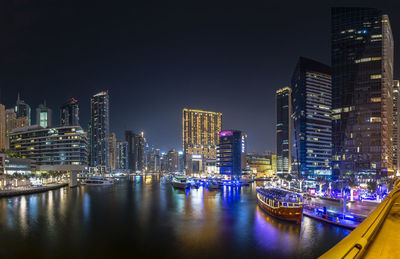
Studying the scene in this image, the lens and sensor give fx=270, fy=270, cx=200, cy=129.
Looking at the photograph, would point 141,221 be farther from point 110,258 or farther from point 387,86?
point 387,86

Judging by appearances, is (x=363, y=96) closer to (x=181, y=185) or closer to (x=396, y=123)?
(x=181, y=185)

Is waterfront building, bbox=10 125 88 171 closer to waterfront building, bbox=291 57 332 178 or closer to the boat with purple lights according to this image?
waterfront building, bbox=291 57 332 178

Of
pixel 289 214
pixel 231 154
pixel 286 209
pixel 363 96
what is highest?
pixel 363 96

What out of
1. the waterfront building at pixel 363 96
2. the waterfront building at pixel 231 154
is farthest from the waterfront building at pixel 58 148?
the waterfront building at pixel 363 96

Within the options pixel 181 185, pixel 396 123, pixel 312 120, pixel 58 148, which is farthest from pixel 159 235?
pixel 396 123

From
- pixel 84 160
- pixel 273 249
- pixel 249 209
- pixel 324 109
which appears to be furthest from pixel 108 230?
pixel 324 109

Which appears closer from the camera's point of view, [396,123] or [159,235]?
[159,235]
